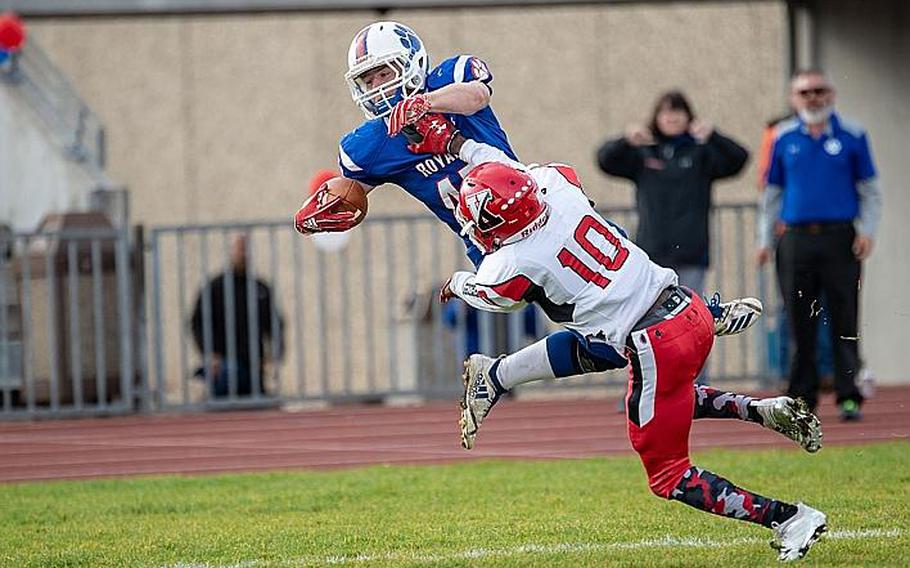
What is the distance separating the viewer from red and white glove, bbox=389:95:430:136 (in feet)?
21.3

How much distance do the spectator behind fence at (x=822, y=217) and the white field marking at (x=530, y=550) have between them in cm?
443

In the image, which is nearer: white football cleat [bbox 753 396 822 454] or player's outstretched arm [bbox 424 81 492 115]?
white football cleat [bbox 753 396 822 454]

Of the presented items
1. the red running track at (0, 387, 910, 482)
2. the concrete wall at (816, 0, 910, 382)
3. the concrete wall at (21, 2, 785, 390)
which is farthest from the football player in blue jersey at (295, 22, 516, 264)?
the concrete wall at (21, 2, 785, 390)

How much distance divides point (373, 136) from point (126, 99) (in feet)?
47.9

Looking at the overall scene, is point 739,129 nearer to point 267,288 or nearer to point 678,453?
point 267,288

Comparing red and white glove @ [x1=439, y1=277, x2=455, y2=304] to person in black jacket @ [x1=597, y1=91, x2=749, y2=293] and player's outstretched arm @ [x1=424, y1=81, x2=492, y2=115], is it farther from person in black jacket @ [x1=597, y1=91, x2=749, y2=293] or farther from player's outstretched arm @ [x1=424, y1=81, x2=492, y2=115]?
person in black jacket @ [x1=597, y1=91, x2=749, y2=293]

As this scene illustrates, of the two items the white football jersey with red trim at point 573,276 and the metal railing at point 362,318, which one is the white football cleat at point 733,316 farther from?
the metal railing at point 362,318

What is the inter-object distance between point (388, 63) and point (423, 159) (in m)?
0.48

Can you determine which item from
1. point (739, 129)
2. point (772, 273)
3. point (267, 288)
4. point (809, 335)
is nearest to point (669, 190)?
point (809, 335)

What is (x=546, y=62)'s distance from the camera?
20625mm

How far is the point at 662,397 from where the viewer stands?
624cm

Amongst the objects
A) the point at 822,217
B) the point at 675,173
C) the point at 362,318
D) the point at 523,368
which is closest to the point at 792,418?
the point at 523,368

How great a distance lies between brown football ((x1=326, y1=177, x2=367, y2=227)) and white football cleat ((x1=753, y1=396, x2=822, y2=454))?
6.18 ft

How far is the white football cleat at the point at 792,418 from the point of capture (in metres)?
6.48
